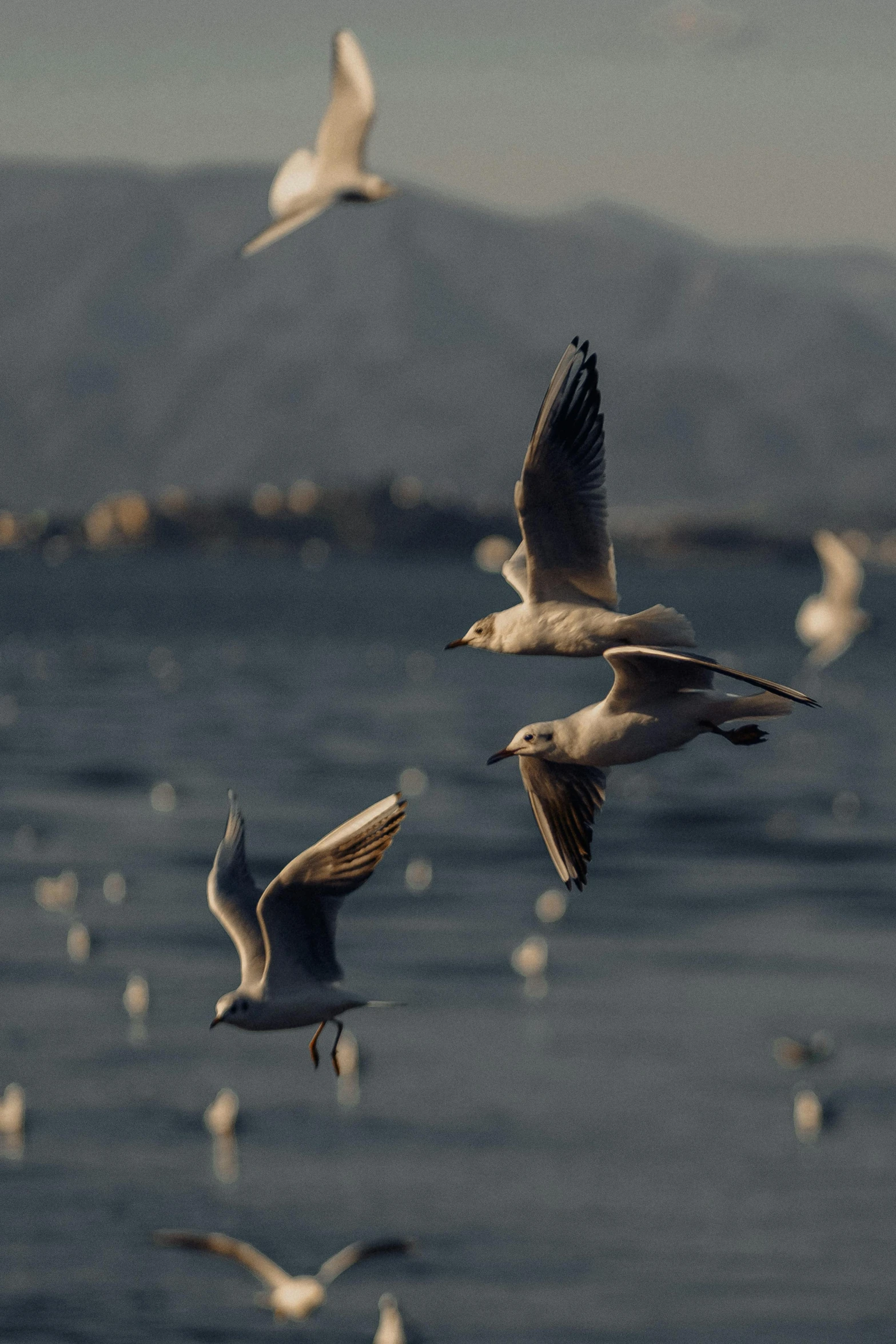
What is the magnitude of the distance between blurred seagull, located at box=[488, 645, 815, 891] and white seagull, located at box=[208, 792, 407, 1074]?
0.97m

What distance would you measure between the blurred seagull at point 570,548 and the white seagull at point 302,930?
5.53 ft

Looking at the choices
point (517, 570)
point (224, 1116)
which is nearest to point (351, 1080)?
point (224, 1116)

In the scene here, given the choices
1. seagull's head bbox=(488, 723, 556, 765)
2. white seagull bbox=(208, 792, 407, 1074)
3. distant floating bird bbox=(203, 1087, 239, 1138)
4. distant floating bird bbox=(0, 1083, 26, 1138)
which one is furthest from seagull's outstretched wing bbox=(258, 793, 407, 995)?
distant floating bird bbox=(0, 1083, 26, 1138)

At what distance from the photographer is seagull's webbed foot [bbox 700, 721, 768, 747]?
10.7m

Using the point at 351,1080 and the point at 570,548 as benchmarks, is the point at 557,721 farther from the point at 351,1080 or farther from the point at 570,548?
the point at 351,1080

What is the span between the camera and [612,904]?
14962cm

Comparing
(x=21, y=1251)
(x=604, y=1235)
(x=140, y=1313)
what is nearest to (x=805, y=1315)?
(x=604, y=1235)

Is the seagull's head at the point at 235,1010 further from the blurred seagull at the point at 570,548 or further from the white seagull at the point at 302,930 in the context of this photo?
the blurred seagull at the point at 570,548

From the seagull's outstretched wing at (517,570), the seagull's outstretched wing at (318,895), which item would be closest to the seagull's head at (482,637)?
the seagull's outstretched wing at (517,570)

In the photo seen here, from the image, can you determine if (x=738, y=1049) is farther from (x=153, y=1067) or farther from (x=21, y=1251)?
(x=21, y=1251)

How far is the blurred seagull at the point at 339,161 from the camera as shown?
1622 cm

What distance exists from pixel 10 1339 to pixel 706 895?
260 ft

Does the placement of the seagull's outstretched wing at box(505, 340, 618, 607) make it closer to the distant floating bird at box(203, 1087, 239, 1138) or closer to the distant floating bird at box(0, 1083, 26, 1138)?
the distant floating bird at box(203, 1087, 239, 1138)

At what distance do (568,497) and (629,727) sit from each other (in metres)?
1.39
